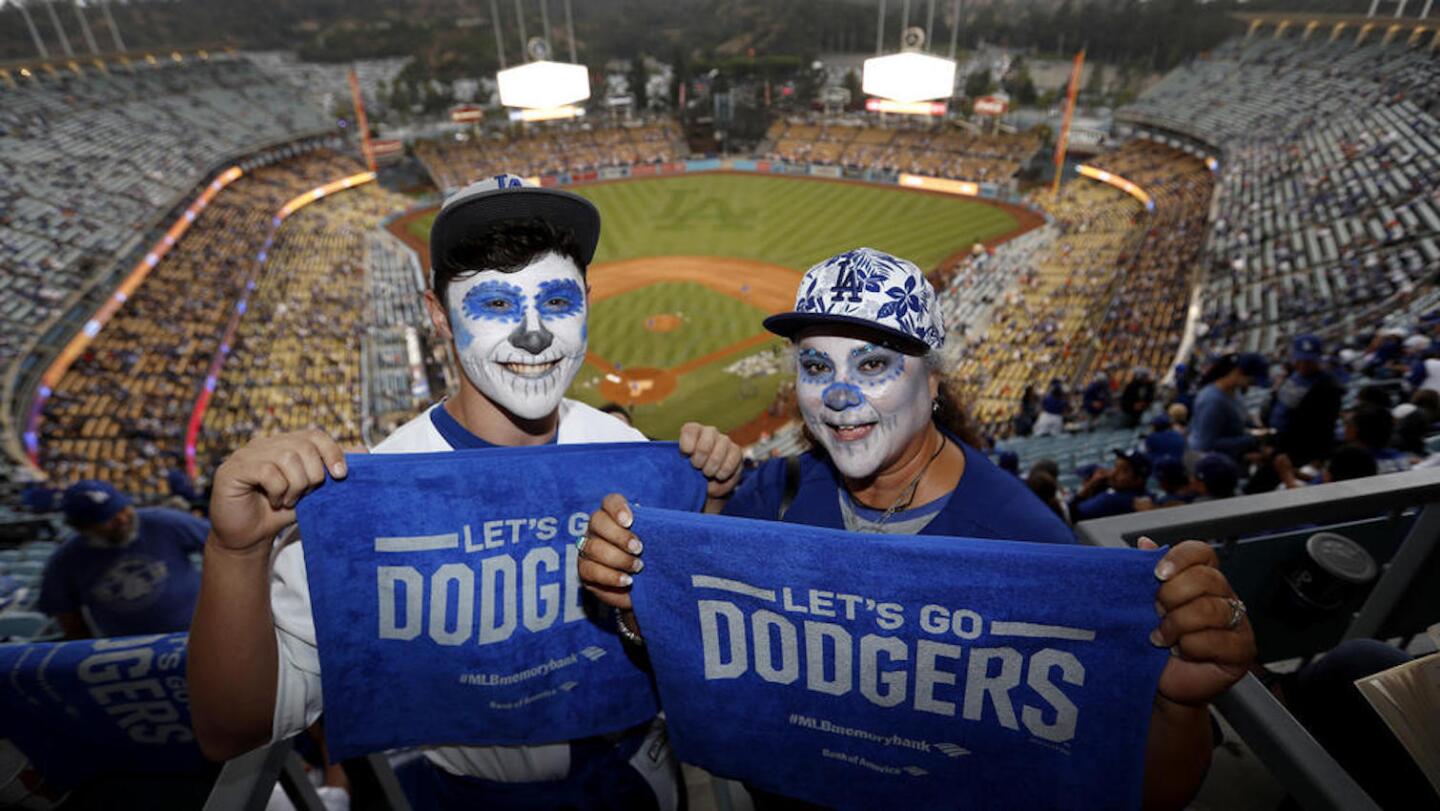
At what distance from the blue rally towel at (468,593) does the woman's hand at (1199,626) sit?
1839 millimetres

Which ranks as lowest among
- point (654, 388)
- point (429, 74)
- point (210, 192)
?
point (654, 388)

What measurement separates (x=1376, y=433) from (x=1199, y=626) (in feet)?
22.4

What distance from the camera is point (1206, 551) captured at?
81.4 inches

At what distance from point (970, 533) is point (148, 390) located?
2884 cm

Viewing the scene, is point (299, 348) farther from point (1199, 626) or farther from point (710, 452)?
point (1199, 626)

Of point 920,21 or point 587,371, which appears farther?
point 920,21

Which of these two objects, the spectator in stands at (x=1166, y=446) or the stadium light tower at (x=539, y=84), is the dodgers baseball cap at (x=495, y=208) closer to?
the spectator in stands at (x=1166, y=446)

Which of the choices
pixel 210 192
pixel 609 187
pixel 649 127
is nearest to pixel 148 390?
pixel 210 192

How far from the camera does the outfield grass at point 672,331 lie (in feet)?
89.8

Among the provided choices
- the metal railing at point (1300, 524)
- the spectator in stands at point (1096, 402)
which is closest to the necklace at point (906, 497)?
the metal railing at point (1300, 524)

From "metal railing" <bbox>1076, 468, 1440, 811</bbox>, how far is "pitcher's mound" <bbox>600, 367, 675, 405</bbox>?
21.2 m

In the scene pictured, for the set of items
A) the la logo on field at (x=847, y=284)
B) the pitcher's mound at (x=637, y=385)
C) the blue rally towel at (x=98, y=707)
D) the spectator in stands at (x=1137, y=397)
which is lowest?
the pitcher's mound at (x=637, y=385)

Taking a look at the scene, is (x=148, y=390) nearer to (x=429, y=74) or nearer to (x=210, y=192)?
(x=210, y=192)

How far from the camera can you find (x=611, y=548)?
2.51 meters
